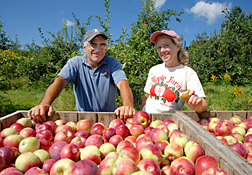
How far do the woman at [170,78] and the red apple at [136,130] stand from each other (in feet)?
2.17

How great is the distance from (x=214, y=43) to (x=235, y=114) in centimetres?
1197

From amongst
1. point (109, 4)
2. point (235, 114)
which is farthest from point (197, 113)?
point (109, 4)

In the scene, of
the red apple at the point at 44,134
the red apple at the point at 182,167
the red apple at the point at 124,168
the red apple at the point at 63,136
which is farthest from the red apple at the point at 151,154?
the red apple at the point at 44,134

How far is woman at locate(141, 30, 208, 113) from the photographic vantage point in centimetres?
234

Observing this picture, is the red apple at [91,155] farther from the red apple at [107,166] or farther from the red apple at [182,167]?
the red apple at [182,167]

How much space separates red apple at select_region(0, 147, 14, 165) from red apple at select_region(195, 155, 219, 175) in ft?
4.52

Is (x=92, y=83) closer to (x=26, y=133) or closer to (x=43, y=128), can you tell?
(x=43, y=128)

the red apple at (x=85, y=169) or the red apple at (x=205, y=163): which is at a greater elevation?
the red apple at (x=85, y=169)

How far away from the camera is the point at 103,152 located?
1.50 m

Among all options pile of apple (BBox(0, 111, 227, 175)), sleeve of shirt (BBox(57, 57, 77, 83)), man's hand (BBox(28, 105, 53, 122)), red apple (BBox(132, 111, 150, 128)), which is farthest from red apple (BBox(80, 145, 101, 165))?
sleeve of shirt (BBox(57, 57, 77, 83))

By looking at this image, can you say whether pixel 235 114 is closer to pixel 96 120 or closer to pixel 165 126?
pixel 165 126

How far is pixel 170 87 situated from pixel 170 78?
0.14m

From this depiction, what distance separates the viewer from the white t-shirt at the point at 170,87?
2.33m

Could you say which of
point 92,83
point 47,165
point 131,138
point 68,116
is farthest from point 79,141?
point 92,83
